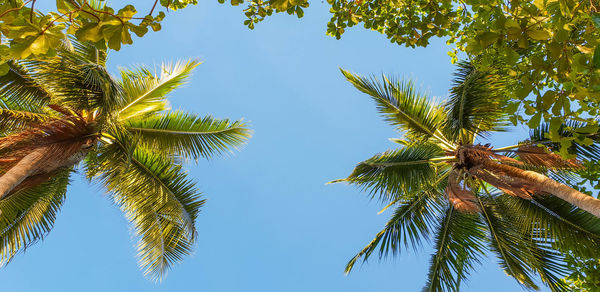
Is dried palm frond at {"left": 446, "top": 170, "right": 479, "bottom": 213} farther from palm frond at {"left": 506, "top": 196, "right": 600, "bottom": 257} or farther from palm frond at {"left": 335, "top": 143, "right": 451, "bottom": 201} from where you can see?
palm frond at {"left": 506, "top": 196, "right": 600, "bottom": 257}

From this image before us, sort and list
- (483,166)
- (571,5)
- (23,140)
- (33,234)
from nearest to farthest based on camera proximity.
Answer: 1. (571,5)
2. (23,140)
3. (483,166)
4. (33,234)

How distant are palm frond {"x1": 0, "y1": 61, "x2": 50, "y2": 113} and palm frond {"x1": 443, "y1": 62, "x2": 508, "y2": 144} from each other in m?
7.92

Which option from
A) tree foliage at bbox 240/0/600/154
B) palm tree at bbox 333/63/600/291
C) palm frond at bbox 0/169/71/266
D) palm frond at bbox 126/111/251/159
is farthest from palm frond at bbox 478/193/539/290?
palm frond at bbox 0/169/71/266

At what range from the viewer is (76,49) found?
21.3 feet

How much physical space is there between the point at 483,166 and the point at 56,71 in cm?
778

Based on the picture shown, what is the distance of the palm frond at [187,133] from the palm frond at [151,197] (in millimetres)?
317

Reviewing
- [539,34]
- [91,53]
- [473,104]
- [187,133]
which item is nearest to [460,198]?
[473,104]

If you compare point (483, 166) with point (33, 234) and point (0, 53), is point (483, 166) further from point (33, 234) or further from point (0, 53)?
point (33, 234)

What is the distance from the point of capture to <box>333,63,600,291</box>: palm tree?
609 centimetres

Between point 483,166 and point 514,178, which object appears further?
point 483,166

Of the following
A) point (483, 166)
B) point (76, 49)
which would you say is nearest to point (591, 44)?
point (483, 166)

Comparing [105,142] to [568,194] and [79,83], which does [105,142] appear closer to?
[79,83]

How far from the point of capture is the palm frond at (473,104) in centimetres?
668

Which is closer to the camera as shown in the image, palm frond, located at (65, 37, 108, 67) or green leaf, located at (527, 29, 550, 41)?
green leaf, located at (527, 29, 550, 41)
